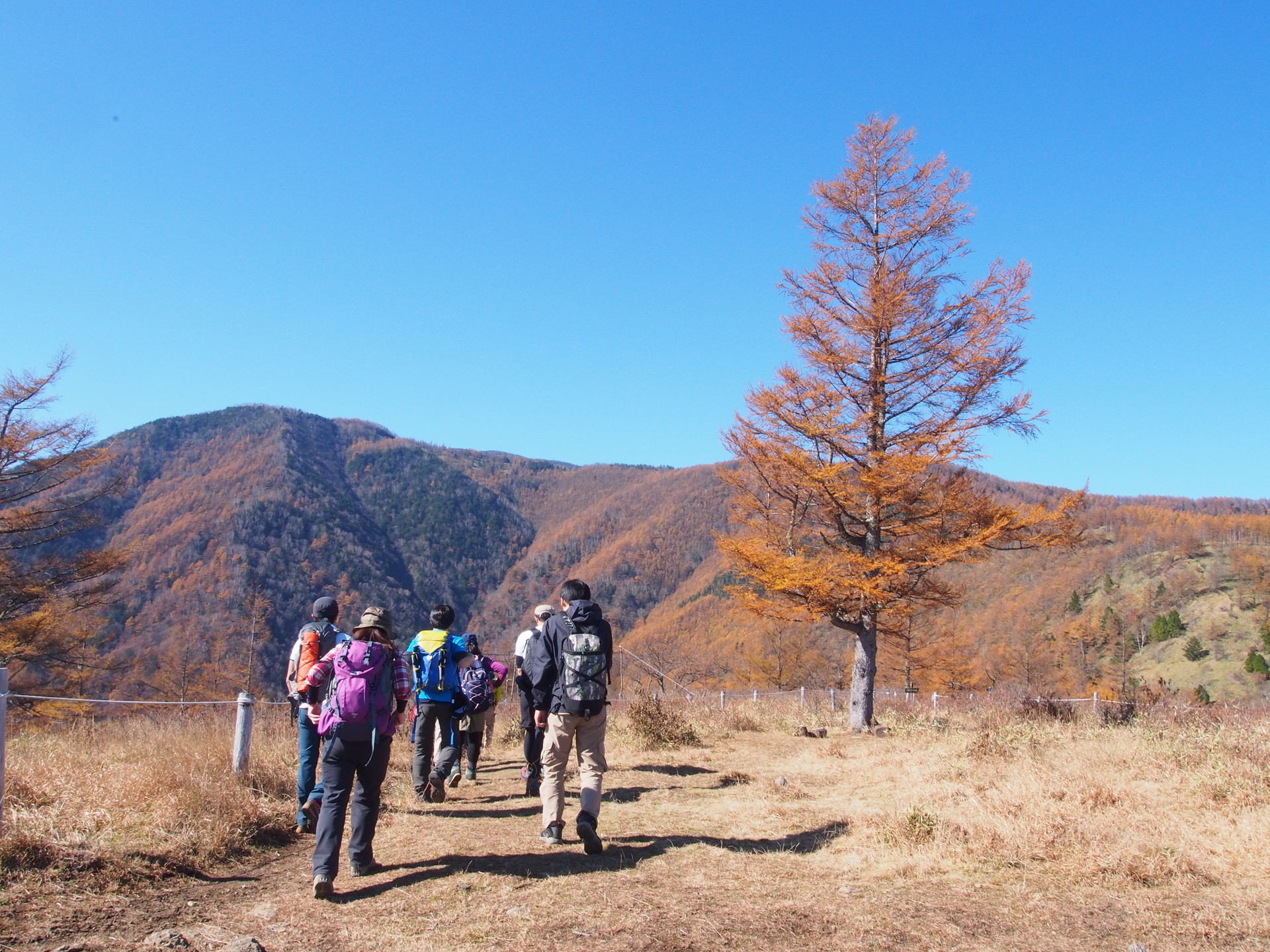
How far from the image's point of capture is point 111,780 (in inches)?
229

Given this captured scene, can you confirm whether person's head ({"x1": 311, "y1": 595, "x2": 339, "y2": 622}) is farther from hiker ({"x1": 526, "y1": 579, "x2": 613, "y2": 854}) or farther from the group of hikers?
hiker ({"x1": 526, "y1": 579, "x2": 613, "y2": 854})

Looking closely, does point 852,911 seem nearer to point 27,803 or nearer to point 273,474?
point 27,803

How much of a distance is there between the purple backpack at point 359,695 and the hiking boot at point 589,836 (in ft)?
4.58

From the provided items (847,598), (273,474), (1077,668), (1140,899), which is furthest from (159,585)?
(1140,899)

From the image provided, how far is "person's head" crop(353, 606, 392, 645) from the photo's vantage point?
16.6 feet

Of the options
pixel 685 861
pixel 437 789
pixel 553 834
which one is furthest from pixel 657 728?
pixel 685 861

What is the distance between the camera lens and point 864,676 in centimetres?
1423

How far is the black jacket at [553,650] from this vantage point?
5652mm

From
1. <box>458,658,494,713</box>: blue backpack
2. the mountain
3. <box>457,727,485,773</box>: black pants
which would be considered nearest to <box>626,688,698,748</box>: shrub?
<box>457,727,485,773</box>: black pants

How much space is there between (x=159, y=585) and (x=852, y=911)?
134730mm

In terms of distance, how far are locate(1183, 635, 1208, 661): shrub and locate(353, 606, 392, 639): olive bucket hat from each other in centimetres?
8191

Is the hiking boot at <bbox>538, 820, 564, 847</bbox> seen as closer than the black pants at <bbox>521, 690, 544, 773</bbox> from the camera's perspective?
Yes

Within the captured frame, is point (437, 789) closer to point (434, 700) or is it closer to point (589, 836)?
point (434, 700)

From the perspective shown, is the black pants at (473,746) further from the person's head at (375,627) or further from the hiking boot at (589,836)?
the person's head at (375,627)
